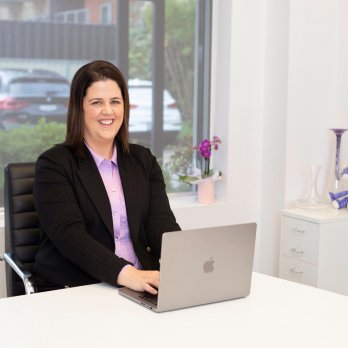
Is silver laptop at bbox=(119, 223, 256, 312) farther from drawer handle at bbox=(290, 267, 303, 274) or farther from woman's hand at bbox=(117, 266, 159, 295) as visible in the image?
drawer handle at bbox=(290, 267, 303, 274)

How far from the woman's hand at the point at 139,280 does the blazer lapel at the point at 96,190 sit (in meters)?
0.31

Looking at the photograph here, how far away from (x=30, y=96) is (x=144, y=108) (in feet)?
2.36

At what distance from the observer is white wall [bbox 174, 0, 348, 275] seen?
4.04 m

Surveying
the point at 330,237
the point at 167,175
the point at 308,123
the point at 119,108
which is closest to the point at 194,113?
the point at 167,175

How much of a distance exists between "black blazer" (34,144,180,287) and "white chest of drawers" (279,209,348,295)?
132cm

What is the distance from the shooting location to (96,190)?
2.53 m

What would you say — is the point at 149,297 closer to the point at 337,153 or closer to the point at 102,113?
the point at 102,113

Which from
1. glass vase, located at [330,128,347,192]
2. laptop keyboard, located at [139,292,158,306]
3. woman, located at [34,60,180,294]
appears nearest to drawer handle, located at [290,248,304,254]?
glass vase, located at [330,128,347,192]

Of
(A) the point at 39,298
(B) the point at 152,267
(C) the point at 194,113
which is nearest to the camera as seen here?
(A) the point at 39,298

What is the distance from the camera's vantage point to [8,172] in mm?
2797

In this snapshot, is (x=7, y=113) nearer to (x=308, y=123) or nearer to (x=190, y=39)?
(x=190, y=39)

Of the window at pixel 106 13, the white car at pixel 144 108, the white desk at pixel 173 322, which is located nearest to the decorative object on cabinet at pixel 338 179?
the white car at pixel 144 108

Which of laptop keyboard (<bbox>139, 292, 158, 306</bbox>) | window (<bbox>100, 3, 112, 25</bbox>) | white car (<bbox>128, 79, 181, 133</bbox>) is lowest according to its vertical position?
laptop keyboard (<bbox>139, 292, 158, 306</bbox>)

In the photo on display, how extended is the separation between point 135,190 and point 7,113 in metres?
1.30
